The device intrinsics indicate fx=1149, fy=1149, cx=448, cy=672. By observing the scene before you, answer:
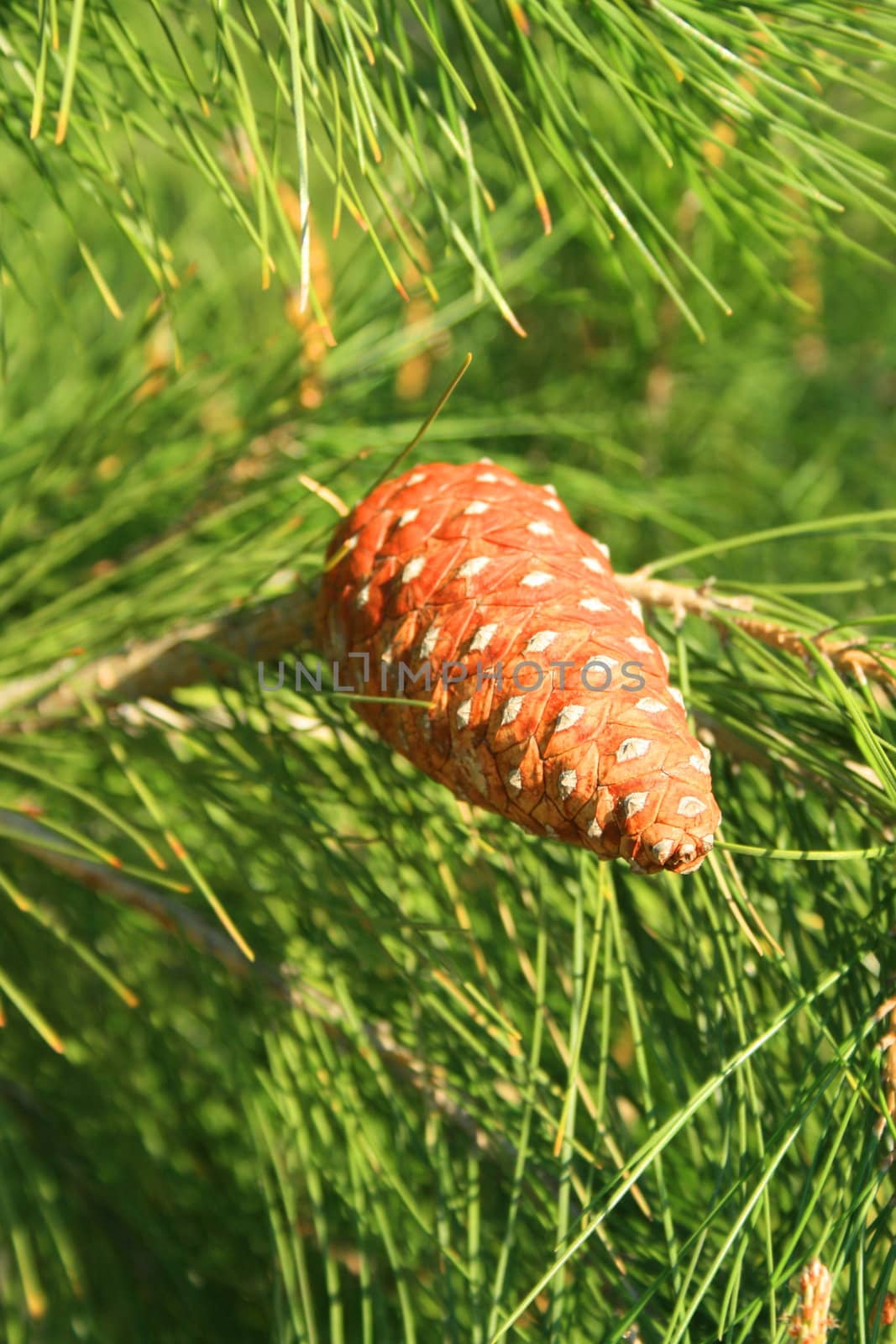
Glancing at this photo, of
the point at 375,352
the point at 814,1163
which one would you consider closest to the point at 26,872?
the point at 375,352

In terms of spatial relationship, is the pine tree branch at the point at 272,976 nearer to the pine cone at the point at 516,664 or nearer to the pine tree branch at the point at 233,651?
the pine tree branch at the point at 233,651

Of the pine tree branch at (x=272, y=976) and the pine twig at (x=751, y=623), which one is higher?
the pine twig at (x=751, y=623)

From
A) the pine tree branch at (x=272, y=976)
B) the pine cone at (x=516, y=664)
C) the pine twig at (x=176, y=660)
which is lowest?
the pine tree branch at (x=272, y=976)

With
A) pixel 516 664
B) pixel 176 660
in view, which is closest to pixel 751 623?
pixel 516 664

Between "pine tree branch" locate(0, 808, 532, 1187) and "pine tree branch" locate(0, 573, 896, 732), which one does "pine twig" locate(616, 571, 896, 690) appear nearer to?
"pine tree branch" locate(0, 573, 896, 732)

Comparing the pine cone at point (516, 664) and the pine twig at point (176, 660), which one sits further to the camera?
the pine twig at point (176, 660)

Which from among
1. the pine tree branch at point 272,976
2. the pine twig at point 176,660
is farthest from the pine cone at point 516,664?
the pine tree branch at point 272,976
